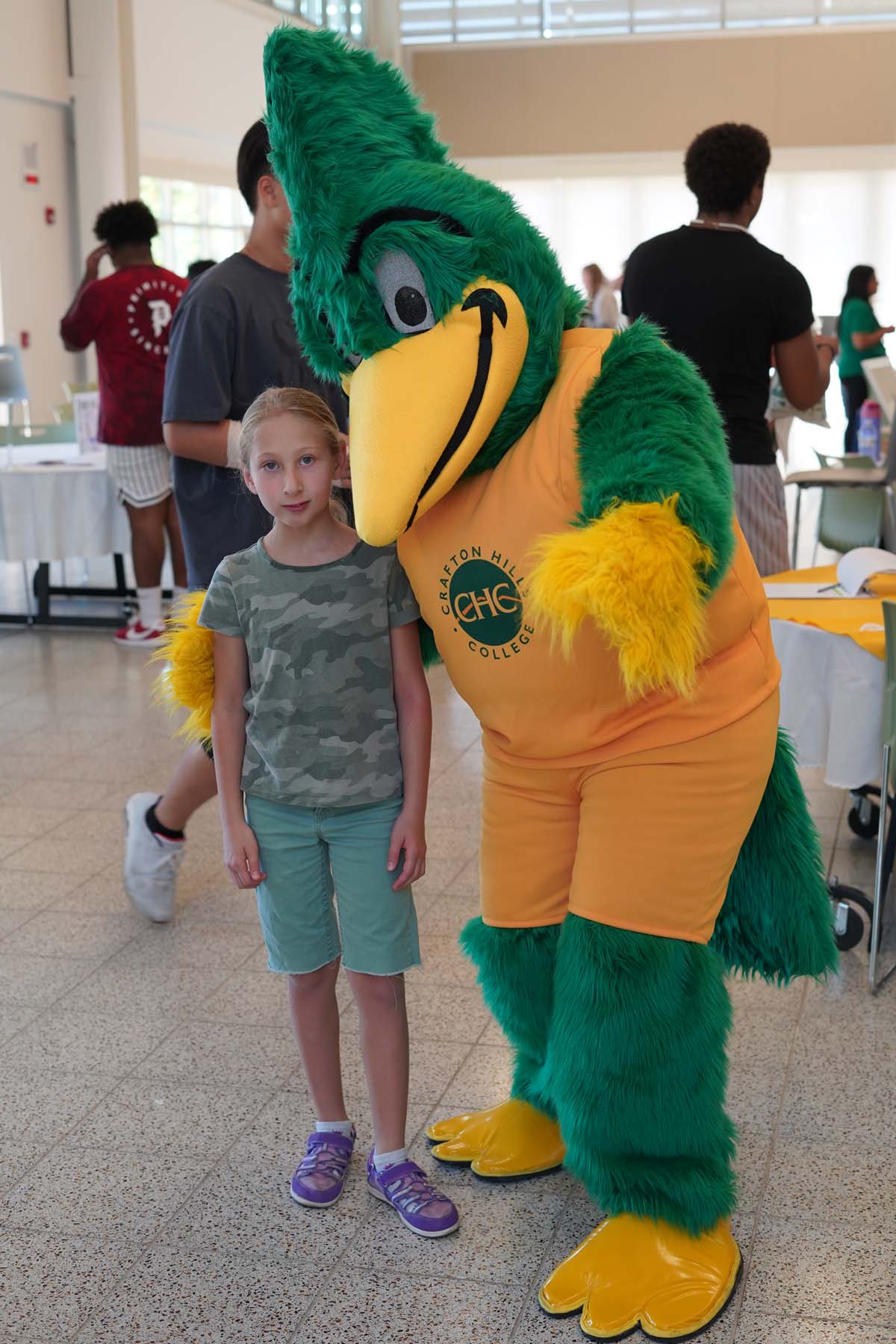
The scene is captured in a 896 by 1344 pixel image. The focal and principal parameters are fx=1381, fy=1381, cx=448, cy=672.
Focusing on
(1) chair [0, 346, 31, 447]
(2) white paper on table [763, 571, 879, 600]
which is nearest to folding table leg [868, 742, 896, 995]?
(2) white paper on table [763, 571, 879, 600]

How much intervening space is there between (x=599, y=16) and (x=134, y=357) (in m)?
12.3

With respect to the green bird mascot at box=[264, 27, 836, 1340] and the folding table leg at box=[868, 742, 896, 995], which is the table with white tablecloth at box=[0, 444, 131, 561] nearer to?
the folding table leg at box=[868, 742, 896, 995]

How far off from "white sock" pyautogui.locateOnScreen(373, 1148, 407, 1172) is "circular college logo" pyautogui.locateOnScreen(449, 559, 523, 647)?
810 mm

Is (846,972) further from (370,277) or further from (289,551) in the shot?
(370,277)

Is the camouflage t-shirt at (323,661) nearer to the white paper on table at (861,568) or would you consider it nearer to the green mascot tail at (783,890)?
the green mascot tail at (783,890)

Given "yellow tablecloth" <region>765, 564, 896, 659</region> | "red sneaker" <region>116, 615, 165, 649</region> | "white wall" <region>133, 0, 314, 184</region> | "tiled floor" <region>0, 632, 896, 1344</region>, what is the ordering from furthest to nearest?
"white wall" <region>133, 0, 314, 184</region>
"red sneaker" <region>116, 615, 165, 649</region>
"yellow tablecloth" <region>765, 564, 896, 659</region>
"tiled floor" <region>0, 632, 896, 1344</region>

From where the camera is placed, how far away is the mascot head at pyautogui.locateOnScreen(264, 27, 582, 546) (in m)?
1.63

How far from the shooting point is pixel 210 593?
1937 millimetres

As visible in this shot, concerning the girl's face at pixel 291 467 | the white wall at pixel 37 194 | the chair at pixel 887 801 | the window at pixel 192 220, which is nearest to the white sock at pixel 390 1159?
the girl's face at pixel 291 467

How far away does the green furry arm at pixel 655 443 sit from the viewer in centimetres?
152

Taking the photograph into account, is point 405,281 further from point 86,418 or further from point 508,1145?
point 86,418

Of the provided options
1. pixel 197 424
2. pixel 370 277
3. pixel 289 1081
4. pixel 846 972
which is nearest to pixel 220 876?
pixel 289 1081

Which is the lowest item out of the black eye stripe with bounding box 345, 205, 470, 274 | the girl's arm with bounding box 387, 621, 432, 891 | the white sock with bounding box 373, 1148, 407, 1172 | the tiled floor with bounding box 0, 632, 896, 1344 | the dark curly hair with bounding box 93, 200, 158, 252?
the tiled floor with bounding box 0, 632, 896, 1344

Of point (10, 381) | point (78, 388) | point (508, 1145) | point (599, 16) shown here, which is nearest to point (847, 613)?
point (508, 1145)
